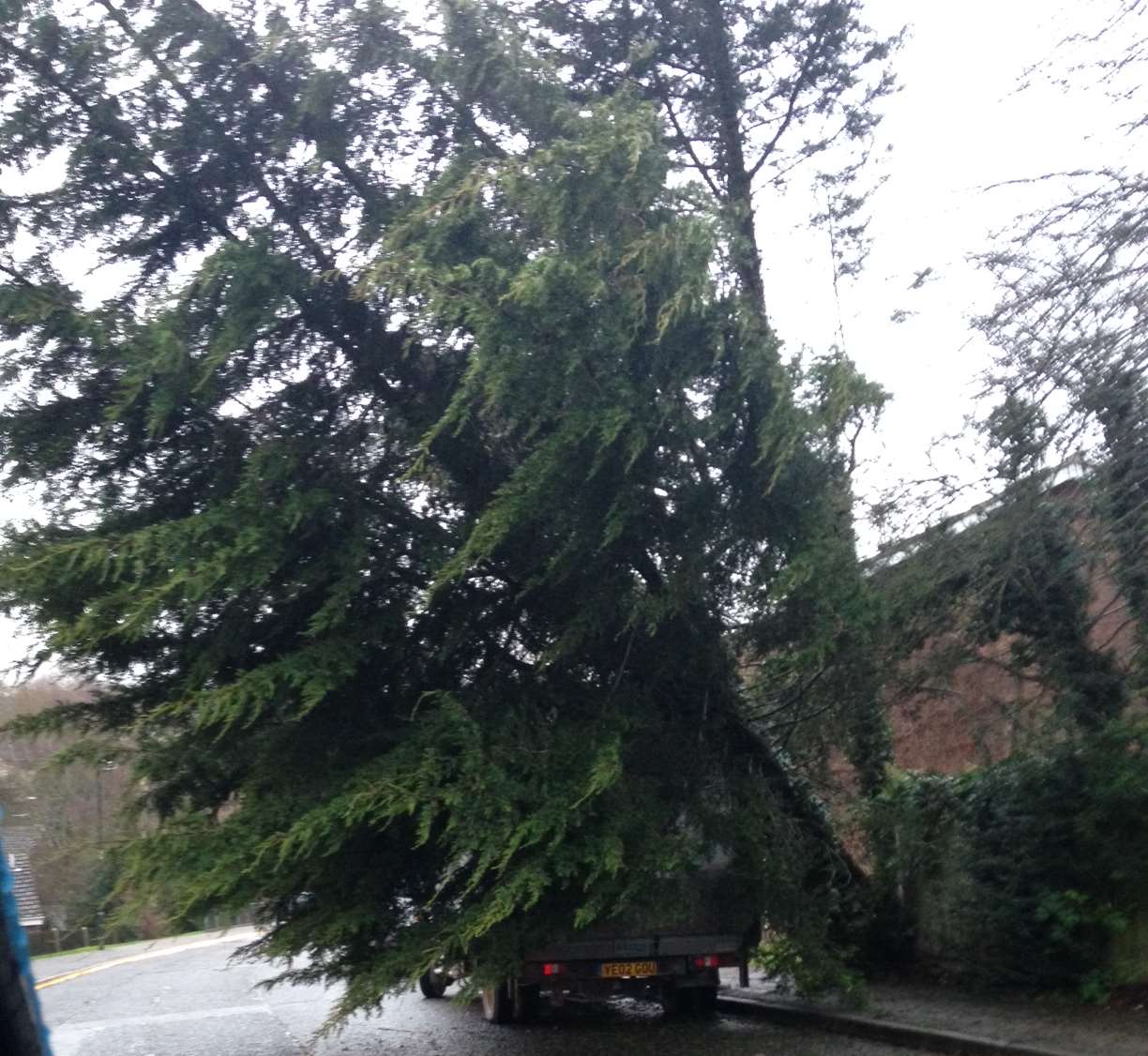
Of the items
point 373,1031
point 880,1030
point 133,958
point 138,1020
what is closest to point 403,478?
point 880,1030

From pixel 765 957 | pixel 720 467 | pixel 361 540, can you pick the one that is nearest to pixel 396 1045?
pixel 765 957

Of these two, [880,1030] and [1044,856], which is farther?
[1044,856]

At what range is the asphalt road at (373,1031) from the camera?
11.7 meters

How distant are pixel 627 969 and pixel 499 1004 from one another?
2330 millimetres

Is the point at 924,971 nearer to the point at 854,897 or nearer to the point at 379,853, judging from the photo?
the point at 854,897

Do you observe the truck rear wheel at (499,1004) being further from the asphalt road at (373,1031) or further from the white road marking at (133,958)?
the white road marking at (133,958)

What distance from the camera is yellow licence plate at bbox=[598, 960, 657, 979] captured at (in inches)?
463

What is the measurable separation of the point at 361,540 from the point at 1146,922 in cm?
665

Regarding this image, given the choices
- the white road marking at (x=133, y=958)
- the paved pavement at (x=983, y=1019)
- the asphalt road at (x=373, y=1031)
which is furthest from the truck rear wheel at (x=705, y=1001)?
the white road marking at (x=133, y=958)

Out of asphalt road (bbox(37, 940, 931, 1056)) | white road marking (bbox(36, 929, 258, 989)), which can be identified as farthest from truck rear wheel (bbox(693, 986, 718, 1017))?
white road marking (bbox(36, 929, 258, 989))

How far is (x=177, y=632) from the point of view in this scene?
10.5 m

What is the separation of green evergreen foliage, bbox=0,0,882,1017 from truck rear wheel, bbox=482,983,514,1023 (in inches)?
136

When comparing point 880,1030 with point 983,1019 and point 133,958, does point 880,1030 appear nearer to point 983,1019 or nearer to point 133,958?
point 983,1019

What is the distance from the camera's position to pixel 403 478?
10.6 metres
